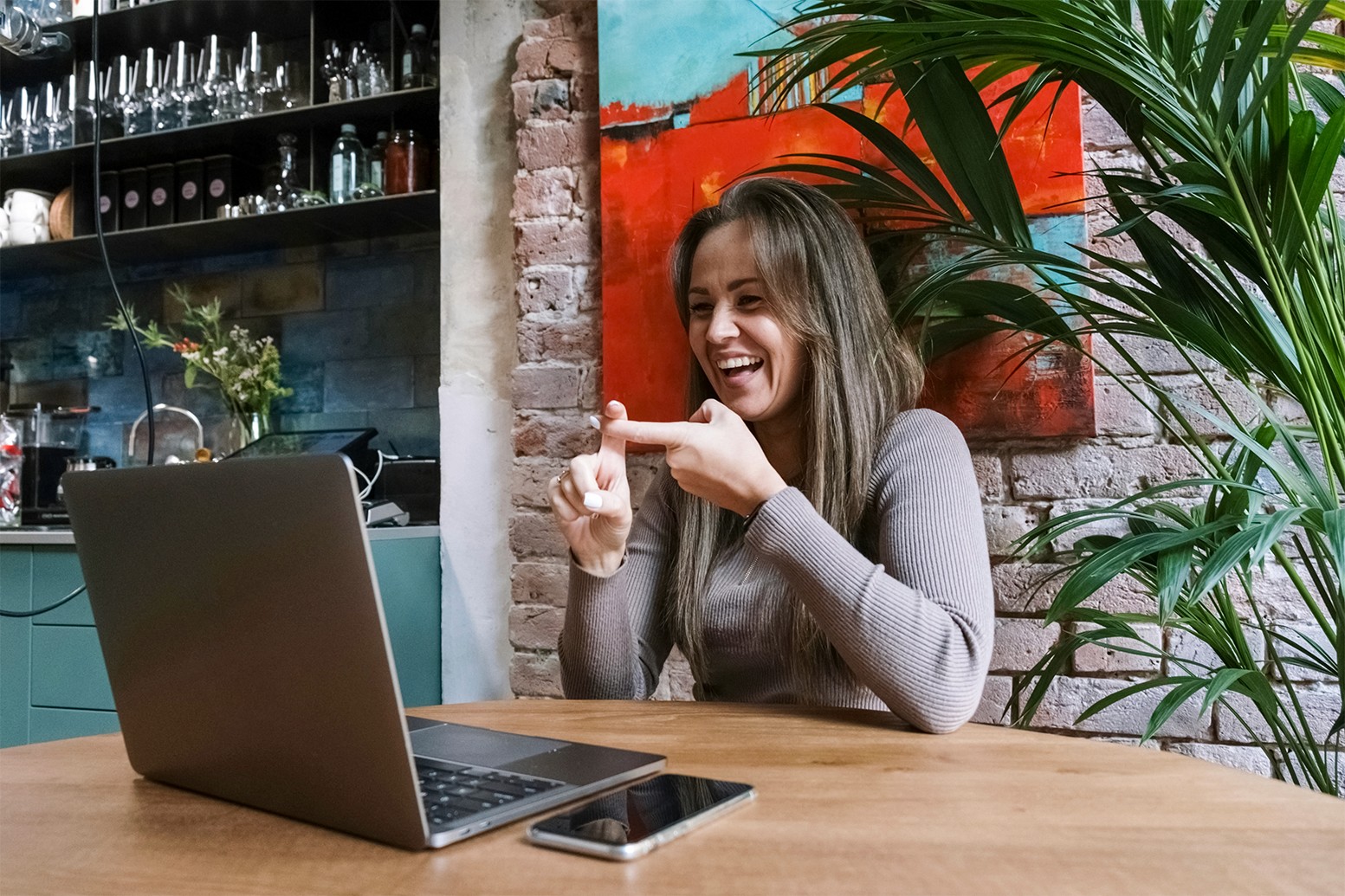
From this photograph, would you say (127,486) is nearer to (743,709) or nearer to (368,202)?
(743,709)

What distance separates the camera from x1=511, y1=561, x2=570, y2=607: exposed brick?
1989 mm

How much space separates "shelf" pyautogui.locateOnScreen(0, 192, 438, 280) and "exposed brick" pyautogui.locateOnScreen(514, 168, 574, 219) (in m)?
0.33

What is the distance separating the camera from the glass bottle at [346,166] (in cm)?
239

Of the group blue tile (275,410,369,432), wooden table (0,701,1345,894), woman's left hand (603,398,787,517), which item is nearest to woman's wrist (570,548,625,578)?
woman's left hand (603,398,787,517)

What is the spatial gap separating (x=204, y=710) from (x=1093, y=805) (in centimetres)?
60

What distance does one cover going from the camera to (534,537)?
202 centimetres

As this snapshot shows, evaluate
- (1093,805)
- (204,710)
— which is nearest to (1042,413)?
(1093,805)

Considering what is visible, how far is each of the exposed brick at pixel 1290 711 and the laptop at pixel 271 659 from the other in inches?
48.5

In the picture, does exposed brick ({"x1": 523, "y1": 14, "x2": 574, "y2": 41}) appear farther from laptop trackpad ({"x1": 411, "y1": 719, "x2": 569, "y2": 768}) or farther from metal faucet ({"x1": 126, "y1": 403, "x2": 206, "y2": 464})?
laptop trackpad ({"x1": 411, "y1": 719, "x2": 569, "y2": 768})

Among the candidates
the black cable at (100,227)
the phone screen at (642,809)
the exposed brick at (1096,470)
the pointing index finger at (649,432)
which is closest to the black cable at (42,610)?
the black cable at (100,227)

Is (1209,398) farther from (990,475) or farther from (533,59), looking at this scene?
(533,59)

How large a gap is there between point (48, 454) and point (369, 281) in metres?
0.96

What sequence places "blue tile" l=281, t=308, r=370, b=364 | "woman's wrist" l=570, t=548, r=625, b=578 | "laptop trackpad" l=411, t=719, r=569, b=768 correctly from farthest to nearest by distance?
"blue tile" l=281, t=308, r=370, b=364 < "woman's wrist" l=570, t=548, r=625, b=578 < "laptop trackpad" l=411, t=719, r=569, b=768

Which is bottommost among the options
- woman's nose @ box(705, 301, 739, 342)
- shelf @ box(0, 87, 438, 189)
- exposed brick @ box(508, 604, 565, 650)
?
exposed brick @ box(508, 604, 565, 650)
